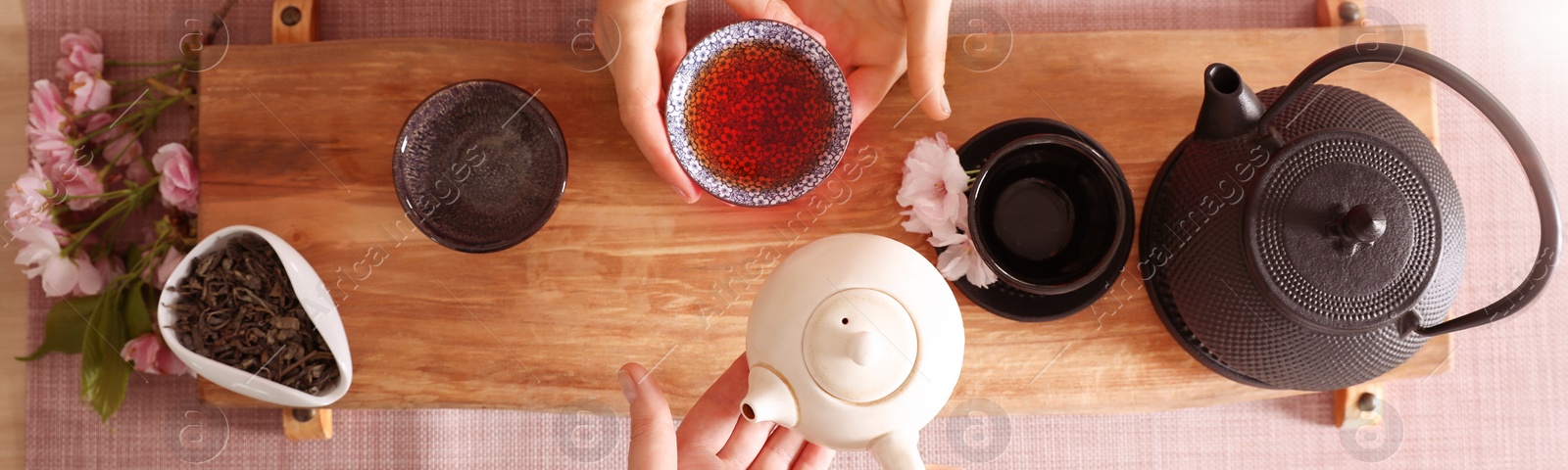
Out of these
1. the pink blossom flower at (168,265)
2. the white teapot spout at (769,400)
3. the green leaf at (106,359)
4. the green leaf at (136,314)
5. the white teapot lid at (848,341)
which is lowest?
the green leaf at (106,359)

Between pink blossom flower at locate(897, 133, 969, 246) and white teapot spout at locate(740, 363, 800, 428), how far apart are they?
10.8 inches

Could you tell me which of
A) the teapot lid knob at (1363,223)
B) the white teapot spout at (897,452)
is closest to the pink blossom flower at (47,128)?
the white teapot spout at (897,452)

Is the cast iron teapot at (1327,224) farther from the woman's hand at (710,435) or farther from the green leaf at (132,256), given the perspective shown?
the green leaf at (132,256)

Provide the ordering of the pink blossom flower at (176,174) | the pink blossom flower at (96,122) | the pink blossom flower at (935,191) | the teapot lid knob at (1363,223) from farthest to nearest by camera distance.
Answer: the pink blossom flower at (96,122)
the pink blossom flower at (176,174)
the pink blossom flower at (935,191)
the teapot lid knob at (1363,223)

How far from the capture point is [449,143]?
34.8 inches

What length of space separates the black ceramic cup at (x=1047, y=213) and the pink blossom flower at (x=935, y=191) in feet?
0.08

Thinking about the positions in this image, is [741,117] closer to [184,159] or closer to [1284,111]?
Answer: [1284,111]

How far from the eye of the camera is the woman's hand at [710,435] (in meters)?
0.72

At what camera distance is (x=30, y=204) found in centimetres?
99

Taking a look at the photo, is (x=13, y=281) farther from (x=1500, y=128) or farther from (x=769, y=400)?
(x=1500, y=128)

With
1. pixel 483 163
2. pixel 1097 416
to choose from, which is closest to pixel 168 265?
pixel 483 163

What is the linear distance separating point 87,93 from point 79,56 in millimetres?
74

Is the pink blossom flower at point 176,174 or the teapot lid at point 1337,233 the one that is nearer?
the teapot lid at point 1337,233

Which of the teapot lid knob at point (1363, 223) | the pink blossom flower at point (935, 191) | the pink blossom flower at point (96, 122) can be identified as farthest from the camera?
the pink blossom flower at point (96, 122)
